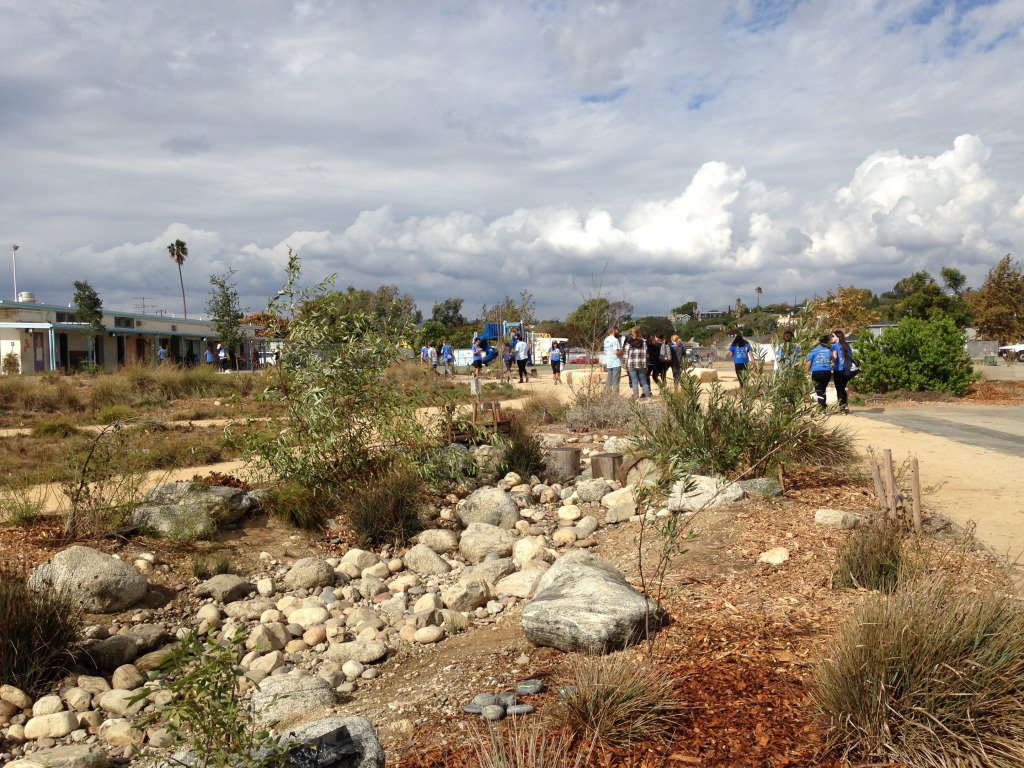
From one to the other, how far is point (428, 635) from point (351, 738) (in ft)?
8.34

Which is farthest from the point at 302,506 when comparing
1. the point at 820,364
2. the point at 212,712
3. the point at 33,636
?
the point at 820,364

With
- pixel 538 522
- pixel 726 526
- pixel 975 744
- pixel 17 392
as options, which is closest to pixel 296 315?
pixel 538 522

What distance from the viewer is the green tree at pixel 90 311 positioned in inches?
1790

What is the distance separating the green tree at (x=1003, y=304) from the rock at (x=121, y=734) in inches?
1521

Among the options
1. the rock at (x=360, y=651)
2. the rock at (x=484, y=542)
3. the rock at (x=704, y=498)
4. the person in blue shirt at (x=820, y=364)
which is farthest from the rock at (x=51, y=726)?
the person in blue shirt at (x=820, y=364)

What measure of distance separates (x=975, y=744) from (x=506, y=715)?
6.10ft

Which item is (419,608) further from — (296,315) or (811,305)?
(811,305)

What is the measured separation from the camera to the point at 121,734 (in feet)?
14.9

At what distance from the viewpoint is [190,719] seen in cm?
286

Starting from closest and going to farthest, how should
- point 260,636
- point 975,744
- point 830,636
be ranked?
point 975,744 → point 830,636 → point 260,636

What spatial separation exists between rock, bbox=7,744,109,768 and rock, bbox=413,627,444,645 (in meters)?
2.00

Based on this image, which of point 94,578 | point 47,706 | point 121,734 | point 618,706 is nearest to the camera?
point 618,706

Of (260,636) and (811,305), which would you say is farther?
(811,305)

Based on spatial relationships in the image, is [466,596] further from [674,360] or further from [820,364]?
[674,360]
